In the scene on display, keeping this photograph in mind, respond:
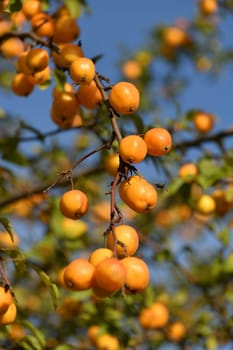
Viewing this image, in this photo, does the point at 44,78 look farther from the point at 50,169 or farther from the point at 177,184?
the point at 50,169

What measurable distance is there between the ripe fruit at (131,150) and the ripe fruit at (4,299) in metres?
0.70

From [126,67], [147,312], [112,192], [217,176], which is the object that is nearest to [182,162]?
[217,176]

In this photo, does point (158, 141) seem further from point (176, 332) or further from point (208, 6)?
point (208, 6)

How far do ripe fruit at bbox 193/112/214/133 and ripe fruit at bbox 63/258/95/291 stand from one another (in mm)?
2580

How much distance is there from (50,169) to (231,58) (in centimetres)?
330

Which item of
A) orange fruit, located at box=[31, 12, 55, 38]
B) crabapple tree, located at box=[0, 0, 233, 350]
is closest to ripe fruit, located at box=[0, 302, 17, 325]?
crabapple tree, located at box=[0, 0, 233, 350]

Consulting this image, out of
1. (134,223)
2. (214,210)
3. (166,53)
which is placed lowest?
(134,223)

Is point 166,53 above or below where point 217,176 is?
below

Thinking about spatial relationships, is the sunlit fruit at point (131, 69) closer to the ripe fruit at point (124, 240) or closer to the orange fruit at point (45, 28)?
the orange fruit at point (45, 28)

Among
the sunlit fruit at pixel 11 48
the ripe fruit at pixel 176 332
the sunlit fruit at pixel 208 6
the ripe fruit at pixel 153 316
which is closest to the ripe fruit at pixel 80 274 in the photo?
the sunlit fruit at pixel 11 48

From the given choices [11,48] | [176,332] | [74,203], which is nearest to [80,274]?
[74,203]

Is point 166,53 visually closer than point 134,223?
No

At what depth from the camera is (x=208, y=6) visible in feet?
21.3

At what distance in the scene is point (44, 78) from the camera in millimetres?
2953
